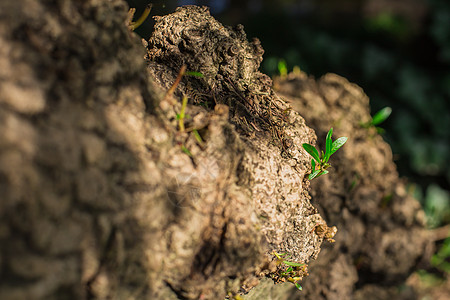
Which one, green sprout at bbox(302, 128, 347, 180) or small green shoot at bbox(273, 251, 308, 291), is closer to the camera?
small green shoot at bbox(273, 251, 308, 291)

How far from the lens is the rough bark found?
81 cm

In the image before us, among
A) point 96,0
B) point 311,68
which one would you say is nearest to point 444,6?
point 311,68

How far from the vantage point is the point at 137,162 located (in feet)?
3.51

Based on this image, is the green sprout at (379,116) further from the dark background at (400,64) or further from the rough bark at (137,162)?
the dark background at (400,64)

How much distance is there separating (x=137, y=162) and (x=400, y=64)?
5116mm

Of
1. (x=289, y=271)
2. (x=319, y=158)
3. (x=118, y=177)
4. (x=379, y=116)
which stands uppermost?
(x=379, y=116)

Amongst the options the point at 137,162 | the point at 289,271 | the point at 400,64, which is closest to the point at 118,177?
A: the point at 137,162

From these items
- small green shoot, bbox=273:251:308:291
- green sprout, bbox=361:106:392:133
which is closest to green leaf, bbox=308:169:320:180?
small green shoot, bbox=273:251:308:291

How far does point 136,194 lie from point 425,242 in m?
2.43

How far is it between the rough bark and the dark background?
2.83m

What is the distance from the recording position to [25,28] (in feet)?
2.82

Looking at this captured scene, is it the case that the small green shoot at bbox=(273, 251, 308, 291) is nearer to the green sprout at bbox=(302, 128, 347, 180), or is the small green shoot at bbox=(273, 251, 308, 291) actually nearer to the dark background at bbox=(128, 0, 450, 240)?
the green sprout at bbox=(302, 128, 347, 180)

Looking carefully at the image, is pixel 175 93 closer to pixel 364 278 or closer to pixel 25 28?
pixel 25 28

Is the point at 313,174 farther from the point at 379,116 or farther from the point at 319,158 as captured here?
the point at 379,116
